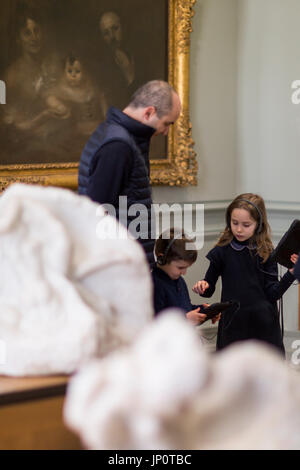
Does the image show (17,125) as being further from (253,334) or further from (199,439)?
(199,439)

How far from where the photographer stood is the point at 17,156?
5.48 metres

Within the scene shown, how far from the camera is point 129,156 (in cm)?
409

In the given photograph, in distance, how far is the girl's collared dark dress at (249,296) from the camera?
201 inches

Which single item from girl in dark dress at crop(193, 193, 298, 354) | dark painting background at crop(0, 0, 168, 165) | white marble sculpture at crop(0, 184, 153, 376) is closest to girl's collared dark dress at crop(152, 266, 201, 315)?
girl in dark dress at crop(193, 193, 298, 354)

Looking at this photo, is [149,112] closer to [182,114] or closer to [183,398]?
[182,114]

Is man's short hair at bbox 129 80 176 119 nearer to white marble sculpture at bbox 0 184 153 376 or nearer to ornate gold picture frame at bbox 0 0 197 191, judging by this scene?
white marble sculpture at bbox 0 184 153 376

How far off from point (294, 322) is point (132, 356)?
17.8 ft

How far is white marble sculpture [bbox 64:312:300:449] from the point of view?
5.09 ft

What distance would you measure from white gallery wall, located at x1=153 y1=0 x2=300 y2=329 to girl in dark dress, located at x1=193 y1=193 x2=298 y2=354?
4.94 ft

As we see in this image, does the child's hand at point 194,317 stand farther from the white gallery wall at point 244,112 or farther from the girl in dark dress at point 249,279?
the white gallery wall at point 244,112

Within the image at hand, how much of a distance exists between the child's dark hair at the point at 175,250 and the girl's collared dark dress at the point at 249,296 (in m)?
0.75

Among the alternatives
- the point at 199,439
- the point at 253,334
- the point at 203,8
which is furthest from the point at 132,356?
the point at 203,8

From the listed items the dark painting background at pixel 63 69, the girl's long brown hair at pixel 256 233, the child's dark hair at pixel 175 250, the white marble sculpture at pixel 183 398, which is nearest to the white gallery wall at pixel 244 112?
the dark painting background at pixel 63 69

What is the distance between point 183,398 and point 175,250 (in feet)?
9.17
